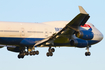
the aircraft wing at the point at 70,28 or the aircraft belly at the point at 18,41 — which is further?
the aircraft belly at the point at 18,41

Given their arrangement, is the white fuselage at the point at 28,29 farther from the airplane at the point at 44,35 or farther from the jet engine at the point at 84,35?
the jet engine at the point at 84,35

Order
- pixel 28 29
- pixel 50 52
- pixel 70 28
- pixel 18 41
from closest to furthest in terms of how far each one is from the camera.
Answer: pixel 70 28 < pixel 18 41 < pixel 28 29 < pixel 50 52

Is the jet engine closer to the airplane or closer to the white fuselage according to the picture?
the airplane

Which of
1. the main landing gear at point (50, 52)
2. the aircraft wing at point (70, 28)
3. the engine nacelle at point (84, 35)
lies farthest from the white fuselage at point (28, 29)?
the main landing gear at point (50, 52)

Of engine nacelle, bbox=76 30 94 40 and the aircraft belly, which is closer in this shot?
engine nacelle, bbox=76 30 94 40

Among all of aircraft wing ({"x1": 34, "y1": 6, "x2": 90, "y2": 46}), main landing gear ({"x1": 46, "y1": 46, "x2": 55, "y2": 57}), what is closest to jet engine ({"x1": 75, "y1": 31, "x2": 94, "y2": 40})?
aircraft wing ({"x1": 34, "y1": 6, "x2": 90, "y2": 46})

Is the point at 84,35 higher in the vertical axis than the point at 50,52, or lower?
higher

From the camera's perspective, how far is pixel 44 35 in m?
49.8

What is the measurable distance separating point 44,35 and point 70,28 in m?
6.15

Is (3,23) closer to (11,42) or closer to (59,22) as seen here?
(11,42)

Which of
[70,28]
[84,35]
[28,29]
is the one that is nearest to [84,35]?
[84,35]

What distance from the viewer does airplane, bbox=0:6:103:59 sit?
4528 cm

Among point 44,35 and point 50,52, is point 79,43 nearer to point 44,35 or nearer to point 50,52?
point 50,52

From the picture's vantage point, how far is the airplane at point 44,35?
4528 cm
